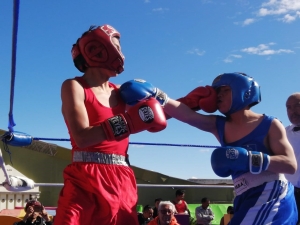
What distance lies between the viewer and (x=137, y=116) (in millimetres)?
1791

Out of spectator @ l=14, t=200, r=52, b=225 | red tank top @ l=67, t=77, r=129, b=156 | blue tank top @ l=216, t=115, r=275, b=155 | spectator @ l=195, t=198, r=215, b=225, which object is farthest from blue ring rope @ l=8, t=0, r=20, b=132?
spectator @ l=195, t=198, r=215, b=225

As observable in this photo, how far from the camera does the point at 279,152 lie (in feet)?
7.03

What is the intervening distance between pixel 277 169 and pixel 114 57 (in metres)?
0.98

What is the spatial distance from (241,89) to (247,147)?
0.32 m

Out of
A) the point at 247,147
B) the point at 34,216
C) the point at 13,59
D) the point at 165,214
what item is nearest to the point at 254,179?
the point at 247,147

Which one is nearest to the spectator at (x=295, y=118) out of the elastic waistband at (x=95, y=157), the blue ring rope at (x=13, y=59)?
the elastic waistband at (x=95, y=157)

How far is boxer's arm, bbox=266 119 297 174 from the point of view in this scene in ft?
6.82

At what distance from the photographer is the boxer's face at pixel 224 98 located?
2.33 metres

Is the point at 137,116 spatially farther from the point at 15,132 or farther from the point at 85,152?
the point at 15,132

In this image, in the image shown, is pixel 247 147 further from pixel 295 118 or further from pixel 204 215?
pixel 204 215

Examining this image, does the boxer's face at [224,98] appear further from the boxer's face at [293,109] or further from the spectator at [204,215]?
the spectator at [204,215]

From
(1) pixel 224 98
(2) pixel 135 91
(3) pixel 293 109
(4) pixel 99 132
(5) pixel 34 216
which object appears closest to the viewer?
(4) pixel 99 132

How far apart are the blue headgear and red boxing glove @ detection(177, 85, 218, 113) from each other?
0.07 meters

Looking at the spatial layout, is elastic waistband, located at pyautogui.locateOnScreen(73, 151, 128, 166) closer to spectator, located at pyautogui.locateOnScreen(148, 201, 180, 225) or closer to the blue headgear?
the blue headgear
